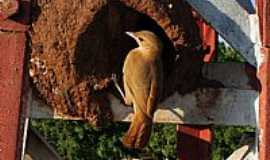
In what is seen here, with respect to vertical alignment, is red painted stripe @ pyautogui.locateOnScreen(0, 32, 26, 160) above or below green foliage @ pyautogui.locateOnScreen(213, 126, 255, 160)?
above

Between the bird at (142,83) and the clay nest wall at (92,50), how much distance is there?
67mm

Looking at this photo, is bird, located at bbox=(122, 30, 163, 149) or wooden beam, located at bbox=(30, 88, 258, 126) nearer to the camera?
bird, located at bbox=(122, 30, 163, 149)

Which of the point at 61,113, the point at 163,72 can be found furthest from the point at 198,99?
the point at 61,113

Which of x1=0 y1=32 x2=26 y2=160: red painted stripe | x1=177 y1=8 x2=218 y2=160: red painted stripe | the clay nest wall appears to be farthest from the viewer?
x1=177 y1=8 x2=218 y2=160: red painted stripe

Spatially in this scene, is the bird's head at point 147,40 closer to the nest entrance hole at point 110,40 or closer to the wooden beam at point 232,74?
the nest entrance hole at point 110,40

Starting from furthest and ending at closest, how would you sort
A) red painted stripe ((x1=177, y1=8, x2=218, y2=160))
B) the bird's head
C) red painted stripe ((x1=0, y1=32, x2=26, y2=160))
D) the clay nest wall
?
red painted stripe ((x1=177, y1=8, x2=218, y2=160)) < the bird's head < the clay nest wall < red painted stripe ((x1=0, y1=32, x2=26, y2=160))

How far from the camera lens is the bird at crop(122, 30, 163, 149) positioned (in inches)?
106

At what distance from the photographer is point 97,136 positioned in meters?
7.31

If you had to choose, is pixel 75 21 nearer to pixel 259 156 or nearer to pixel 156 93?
pixel 156 93

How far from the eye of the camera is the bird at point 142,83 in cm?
269

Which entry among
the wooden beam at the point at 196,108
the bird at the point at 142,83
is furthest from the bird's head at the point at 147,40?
the wooden beam at the point at 196,108

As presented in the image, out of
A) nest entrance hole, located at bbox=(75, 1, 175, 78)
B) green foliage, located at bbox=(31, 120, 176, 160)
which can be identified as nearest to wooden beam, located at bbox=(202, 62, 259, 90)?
nest entrance hole, located at bbox=(75, 1, 175, 78)

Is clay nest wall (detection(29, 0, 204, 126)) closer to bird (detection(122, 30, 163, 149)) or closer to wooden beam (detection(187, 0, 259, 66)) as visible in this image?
bird (detection(122, 30, 163, 149))

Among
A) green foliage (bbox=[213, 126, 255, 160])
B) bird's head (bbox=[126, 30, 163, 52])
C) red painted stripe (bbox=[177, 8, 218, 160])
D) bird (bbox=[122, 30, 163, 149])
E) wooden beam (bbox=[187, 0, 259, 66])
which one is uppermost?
wooden beam (bbox=[187, 0, 259, 66])
